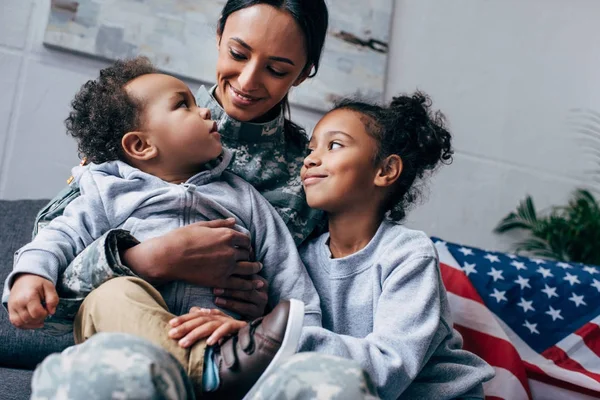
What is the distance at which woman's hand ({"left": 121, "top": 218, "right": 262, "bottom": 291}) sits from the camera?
1304mm

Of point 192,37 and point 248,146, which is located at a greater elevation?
point 192,37

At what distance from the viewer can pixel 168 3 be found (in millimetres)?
2738

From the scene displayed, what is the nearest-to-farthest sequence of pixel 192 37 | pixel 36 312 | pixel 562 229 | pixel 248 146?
pixel 36 312 → pixel 248 146 → pixel 192 37 → pixel 562 229

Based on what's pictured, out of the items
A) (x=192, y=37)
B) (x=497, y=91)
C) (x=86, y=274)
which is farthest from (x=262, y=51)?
(x=497, y=91)

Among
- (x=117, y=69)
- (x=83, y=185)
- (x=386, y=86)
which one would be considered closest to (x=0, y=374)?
(x=83, y=185)

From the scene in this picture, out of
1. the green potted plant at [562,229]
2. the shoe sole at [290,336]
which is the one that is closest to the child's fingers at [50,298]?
the shoe sole at [290,336]

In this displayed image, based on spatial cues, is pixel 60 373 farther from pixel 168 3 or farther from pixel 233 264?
pixel 168 3

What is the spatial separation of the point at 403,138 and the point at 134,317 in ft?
2.78

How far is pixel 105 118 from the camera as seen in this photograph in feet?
5.07

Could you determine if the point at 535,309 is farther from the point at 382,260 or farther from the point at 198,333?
the point at 198,333

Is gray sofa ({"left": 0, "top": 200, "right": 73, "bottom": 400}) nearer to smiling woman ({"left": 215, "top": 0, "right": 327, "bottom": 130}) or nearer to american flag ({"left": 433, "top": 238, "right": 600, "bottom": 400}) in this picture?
smiling woman ({"left": 215, "top": 0, "right": 327, "bottom": 130})

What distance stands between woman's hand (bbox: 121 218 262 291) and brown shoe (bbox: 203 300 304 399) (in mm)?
289

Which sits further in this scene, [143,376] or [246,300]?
[246,300]

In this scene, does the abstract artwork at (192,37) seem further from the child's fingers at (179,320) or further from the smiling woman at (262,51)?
the child's fingers at (179,320)
